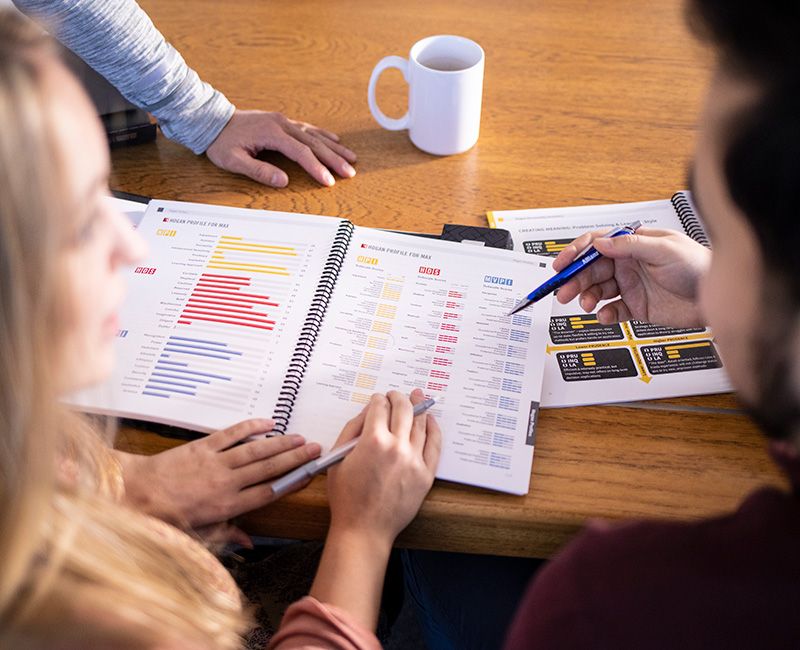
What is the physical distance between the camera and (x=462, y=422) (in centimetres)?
82

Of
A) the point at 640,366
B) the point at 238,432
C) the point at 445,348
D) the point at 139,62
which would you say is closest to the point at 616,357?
the point at 640,366

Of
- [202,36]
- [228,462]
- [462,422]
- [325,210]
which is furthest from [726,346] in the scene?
[202,36]

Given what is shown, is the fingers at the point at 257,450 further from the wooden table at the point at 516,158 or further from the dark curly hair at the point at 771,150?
the dark curly hair at the point at 771,150

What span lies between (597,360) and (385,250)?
0.27 meters

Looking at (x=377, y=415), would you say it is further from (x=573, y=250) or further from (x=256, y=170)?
(x=256, y=170)

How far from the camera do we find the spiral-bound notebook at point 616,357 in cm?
86

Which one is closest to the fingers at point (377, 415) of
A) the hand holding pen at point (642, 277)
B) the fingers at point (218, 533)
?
the fingers at point (218, 533)

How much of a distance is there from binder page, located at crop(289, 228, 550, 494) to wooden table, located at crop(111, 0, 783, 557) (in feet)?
0.12

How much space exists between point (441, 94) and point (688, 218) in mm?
355

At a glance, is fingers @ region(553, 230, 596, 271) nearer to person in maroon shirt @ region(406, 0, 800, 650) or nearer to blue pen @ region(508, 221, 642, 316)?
blue pen @ region(508, 221, 642, 316)

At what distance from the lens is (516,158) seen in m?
1.16

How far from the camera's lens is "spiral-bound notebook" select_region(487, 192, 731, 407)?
0.86m

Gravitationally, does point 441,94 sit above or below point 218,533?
above

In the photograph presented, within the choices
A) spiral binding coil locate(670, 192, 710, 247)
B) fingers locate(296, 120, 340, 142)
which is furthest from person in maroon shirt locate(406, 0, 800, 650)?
fingers locate(296, 120, 340, 142)
